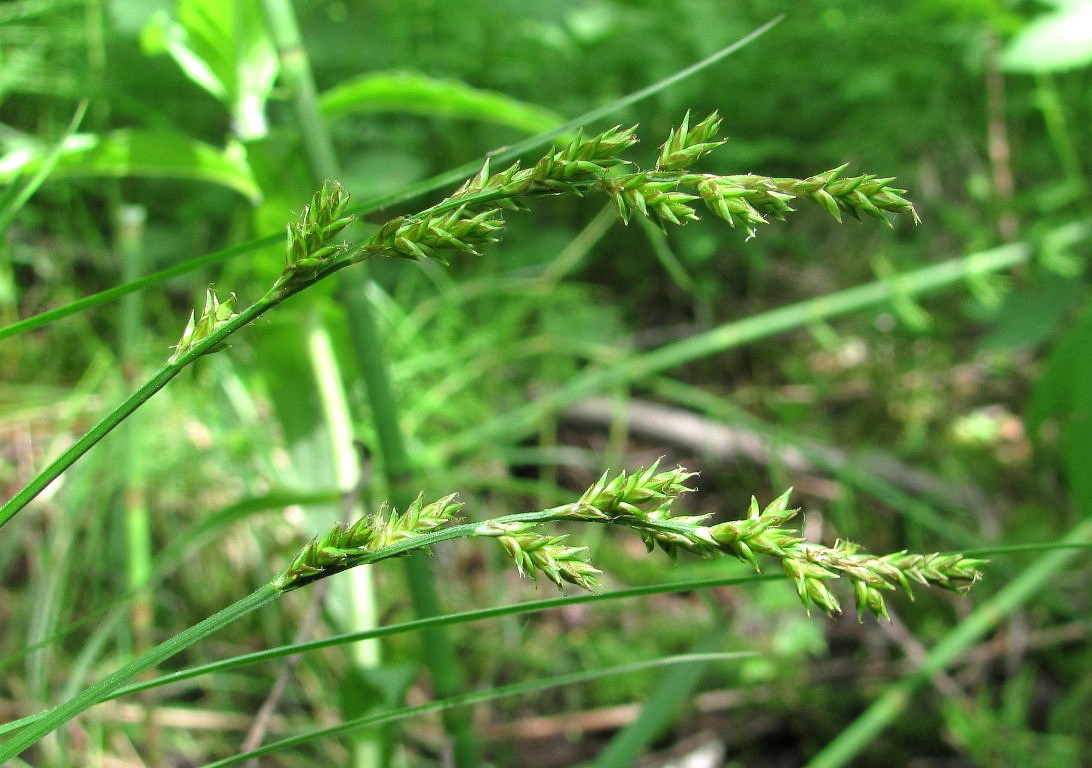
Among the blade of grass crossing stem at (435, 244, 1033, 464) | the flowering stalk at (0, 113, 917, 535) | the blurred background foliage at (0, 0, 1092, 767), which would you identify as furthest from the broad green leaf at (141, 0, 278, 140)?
the blade of grass crossing stem at (435, 244, 1033, 464)

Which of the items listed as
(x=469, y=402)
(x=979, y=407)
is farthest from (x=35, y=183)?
(x=979, y=407)

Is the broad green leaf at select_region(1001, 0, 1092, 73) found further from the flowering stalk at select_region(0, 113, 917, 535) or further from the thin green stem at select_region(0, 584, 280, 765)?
the thin green stem at select_region(0, 584, 280, 765)

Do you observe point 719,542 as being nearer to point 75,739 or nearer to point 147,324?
point 75,739

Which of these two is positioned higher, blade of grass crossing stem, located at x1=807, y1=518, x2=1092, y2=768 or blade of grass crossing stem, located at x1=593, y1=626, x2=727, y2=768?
blade of grass crossing stem, located at x1=593, y1=626, x2=727, y2=768

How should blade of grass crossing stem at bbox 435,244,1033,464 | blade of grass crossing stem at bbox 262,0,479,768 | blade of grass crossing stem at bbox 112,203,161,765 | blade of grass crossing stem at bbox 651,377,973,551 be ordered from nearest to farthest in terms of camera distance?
1. blade of grass crossing stem at bbox 262,0,479,768
2. blade of grass crossing stem at bbox 112,203,161,765
3. blade of grass crossing stem at bbox 651,377,973,551
4. blade of grass crossing stem at bbox 435,244,1033,464

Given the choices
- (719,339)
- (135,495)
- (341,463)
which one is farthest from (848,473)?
(135,495)
